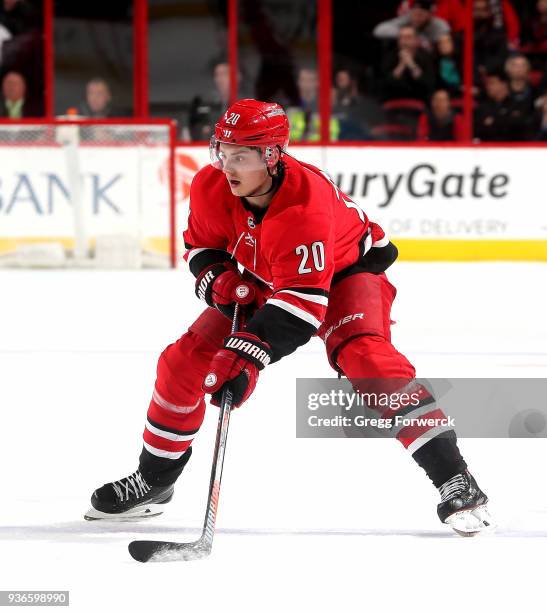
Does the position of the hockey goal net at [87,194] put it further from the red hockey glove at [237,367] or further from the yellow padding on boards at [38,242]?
the red hockey glove at [237,367]

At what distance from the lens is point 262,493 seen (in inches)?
134

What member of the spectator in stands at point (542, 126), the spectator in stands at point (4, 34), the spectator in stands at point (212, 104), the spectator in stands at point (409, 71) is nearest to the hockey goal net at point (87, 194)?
the spectator in stands at point (212, 104)

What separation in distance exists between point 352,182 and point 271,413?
178 inches

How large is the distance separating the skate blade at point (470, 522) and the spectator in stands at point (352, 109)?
6.42 meters

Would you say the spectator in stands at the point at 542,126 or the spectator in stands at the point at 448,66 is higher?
the spectator in stands at the point at 448,66

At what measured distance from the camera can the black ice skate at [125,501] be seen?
126 inches

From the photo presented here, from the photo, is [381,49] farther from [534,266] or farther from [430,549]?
[430,549]

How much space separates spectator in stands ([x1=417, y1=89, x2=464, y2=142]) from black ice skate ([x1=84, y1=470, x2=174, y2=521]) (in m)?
6.31

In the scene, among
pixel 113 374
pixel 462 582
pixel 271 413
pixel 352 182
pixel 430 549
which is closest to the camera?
pixel 462 582

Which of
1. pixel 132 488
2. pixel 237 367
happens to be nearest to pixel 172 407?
pixel 132 488

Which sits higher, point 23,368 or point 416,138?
point 416,138

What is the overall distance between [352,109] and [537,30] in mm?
1486

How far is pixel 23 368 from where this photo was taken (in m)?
4.84

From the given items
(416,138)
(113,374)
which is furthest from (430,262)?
(113,374)
